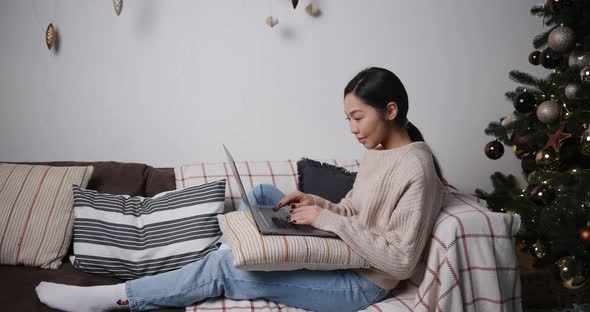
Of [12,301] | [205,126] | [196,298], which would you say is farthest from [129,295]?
[205,126]

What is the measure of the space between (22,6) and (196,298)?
1.62m

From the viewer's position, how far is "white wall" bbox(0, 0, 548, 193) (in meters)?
2.50

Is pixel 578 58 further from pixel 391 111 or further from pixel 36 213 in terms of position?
pixel 36 213

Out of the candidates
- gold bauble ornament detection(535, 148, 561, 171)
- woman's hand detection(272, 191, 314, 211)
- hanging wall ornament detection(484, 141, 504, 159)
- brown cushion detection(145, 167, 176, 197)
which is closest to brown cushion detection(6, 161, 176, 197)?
brown cushion detection(145, 167, 176, 197)

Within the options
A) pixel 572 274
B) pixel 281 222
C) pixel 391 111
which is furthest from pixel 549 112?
pixel 281 222

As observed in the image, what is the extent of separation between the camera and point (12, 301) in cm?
164

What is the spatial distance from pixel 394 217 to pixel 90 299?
0.88 m

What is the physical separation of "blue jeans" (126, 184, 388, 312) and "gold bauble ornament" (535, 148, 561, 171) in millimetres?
872

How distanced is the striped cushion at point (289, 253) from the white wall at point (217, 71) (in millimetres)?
1088

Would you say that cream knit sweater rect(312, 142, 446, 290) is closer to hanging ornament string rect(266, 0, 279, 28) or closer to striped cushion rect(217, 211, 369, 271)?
striped cushion rect(217, 211, 369, 271)

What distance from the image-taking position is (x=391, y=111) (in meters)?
1.73

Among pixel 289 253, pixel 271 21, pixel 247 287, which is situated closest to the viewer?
pixel 289 253

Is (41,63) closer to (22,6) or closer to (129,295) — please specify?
(22,6)

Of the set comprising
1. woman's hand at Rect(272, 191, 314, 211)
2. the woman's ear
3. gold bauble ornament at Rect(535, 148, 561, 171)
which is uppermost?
the woman's ear
